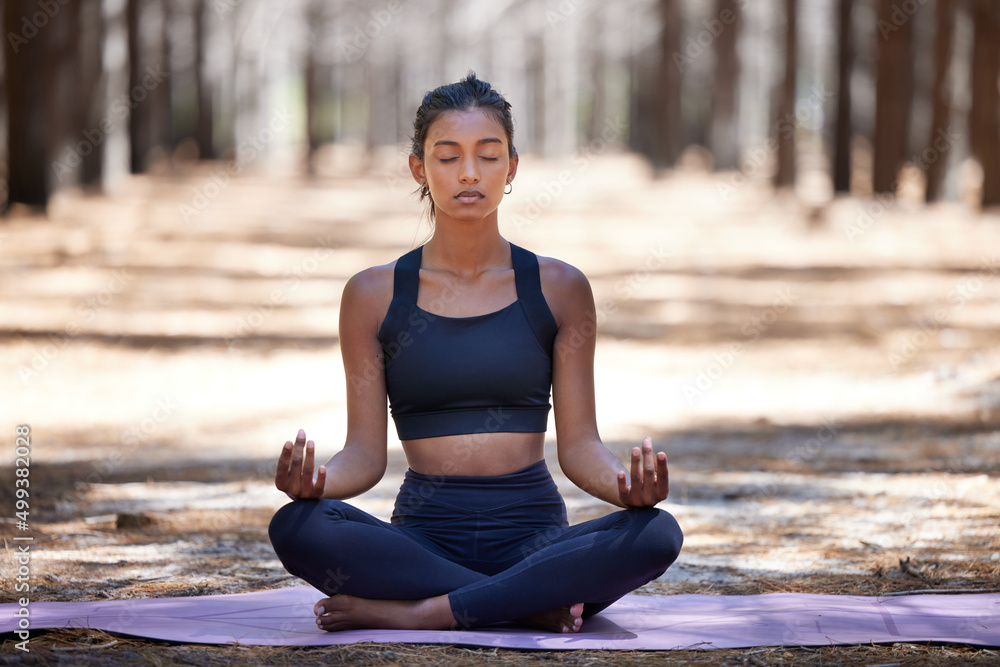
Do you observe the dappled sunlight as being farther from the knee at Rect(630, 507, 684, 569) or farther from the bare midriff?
the bare midriff

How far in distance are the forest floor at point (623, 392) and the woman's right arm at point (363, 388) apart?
14.4 inches

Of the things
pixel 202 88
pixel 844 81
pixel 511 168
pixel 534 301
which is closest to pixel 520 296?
pixel 534 301

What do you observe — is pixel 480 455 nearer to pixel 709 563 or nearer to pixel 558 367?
pixel 558 367

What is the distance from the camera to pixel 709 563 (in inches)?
185

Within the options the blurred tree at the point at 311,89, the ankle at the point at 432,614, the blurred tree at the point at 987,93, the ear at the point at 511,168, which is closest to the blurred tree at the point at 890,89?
the blurred tree at the point at 987,93

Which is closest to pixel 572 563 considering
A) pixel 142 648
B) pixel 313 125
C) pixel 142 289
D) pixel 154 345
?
pixel 142 648

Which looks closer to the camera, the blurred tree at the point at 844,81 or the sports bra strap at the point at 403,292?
the sports bra strap at the point at 403,292

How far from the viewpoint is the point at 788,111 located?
66.6 feet

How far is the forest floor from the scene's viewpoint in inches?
174

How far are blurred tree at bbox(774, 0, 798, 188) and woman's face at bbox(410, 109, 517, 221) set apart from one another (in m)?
17.6

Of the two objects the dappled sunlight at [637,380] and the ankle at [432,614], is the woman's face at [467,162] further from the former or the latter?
the dappled sunlight at [637,380]

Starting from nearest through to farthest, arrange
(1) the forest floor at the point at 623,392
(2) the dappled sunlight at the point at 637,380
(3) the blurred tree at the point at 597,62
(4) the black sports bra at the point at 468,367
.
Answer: (4) the black sports bra at the point at 468,367 < (1) the forest floor at the point at 623,392 < (2) the dappled sunlight at the point at 637,380 < (3) the blurred tree at the point at 597,62

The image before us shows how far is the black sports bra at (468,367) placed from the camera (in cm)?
361

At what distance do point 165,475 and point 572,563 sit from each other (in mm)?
3834
